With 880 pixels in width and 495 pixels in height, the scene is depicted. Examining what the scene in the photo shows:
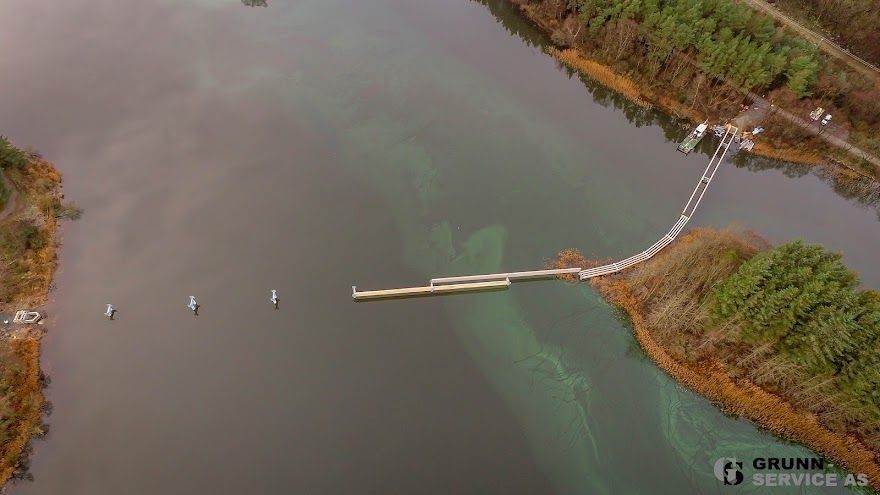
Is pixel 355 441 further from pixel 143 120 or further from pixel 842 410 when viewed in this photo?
pixel 143 120

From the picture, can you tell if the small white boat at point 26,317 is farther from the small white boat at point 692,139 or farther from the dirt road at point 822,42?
the dirt road at point 822,42

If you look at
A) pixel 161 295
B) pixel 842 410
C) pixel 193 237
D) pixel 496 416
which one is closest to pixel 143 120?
pixel 193 237

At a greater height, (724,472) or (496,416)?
(724,472)

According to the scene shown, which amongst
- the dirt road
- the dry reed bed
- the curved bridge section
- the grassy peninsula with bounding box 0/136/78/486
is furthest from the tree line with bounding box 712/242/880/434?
the grassy peninsula with bounding box 0/136/78/486

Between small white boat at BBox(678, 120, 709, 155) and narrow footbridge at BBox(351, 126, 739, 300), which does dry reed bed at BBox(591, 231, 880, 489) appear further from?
small white boat at BBox(678, 120, 709, 155)

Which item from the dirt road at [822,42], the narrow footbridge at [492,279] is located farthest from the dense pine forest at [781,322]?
the dirt road at [822,42]

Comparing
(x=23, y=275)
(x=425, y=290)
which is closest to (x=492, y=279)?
(x=425, y=290)
